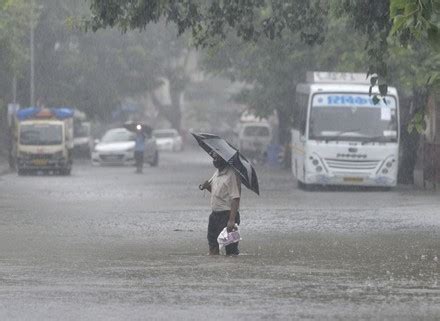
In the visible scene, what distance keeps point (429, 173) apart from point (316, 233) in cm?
1857

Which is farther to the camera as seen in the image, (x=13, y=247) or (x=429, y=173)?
(x=429, y=173)

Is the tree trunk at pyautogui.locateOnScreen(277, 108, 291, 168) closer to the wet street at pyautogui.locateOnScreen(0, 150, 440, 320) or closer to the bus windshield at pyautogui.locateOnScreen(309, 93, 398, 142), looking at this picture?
the bus windshield at pyautogui.locateOnScreen(309, 93, 398, 142)

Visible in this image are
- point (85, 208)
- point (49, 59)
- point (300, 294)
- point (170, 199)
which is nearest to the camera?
point (300, 294)

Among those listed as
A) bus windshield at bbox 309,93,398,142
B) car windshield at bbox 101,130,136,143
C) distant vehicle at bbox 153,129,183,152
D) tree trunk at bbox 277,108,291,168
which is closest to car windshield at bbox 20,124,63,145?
car windshield at bbox 101,130,136,143

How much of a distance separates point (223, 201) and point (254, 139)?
5453 cm

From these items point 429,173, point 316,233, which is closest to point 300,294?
point 316,233

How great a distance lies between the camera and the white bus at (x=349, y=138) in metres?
37.6

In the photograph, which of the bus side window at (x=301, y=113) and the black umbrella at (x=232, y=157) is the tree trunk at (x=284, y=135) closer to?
the bus side window at (x=301, y=113)

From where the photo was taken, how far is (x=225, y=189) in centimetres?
1866

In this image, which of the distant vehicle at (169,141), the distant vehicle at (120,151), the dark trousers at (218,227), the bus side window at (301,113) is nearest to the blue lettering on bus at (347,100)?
the bus side window at (301,113)

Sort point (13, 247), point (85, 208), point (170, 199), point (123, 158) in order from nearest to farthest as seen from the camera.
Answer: point (13, 247) → point (85, 208) → point (170, 199) → point (123, 158)

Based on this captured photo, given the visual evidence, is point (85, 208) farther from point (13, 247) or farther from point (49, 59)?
point (49, 59)

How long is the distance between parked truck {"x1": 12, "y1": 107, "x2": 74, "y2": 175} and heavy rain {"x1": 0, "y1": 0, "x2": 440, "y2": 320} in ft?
0.20

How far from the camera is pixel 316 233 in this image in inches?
908
